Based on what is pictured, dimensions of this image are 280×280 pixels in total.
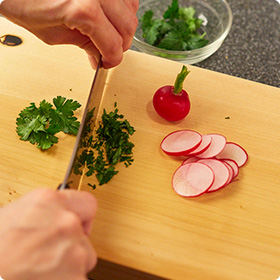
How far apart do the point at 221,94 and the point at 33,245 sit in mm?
1052

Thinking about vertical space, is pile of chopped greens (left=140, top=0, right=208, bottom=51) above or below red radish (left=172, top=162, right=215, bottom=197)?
above

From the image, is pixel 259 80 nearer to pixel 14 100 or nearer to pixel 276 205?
pixel 276 205

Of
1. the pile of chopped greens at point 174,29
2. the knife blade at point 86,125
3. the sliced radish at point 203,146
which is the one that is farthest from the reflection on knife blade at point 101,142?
the pile of chopped greens at point 174,29

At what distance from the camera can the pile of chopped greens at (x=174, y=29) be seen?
1842mm

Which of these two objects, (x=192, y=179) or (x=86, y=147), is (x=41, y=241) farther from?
(x=192, y=179)

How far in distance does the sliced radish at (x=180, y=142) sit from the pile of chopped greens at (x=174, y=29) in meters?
0.57

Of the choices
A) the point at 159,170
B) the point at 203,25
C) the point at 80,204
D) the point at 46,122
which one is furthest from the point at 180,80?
→ the point at 203,25

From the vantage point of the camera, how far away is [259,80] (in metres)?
1.92

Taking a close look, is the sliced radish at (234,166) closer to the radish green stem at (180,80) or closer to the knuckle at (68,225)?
the radish green stem at (180,80)

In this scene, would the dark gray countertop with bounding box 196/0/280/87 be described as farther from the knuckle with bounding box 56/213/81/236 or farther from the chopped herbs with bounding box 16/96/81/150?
the knuckle with bounding box 56/213/81/236

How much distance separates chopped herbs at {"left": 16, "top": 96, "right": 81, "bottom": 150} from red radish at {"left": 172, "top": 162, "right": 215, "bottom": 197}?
0.43 metres

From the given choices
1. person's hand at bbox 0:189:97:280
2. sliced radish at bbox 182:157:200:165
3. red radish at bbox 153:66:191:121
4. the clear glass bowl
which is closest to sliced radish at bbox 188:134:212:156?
sliced radish at bbox 182:157:200:165

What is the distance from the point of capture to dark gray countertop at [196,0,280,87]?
1.95 meters

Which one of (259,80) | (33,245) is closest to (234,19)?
(259,80)
